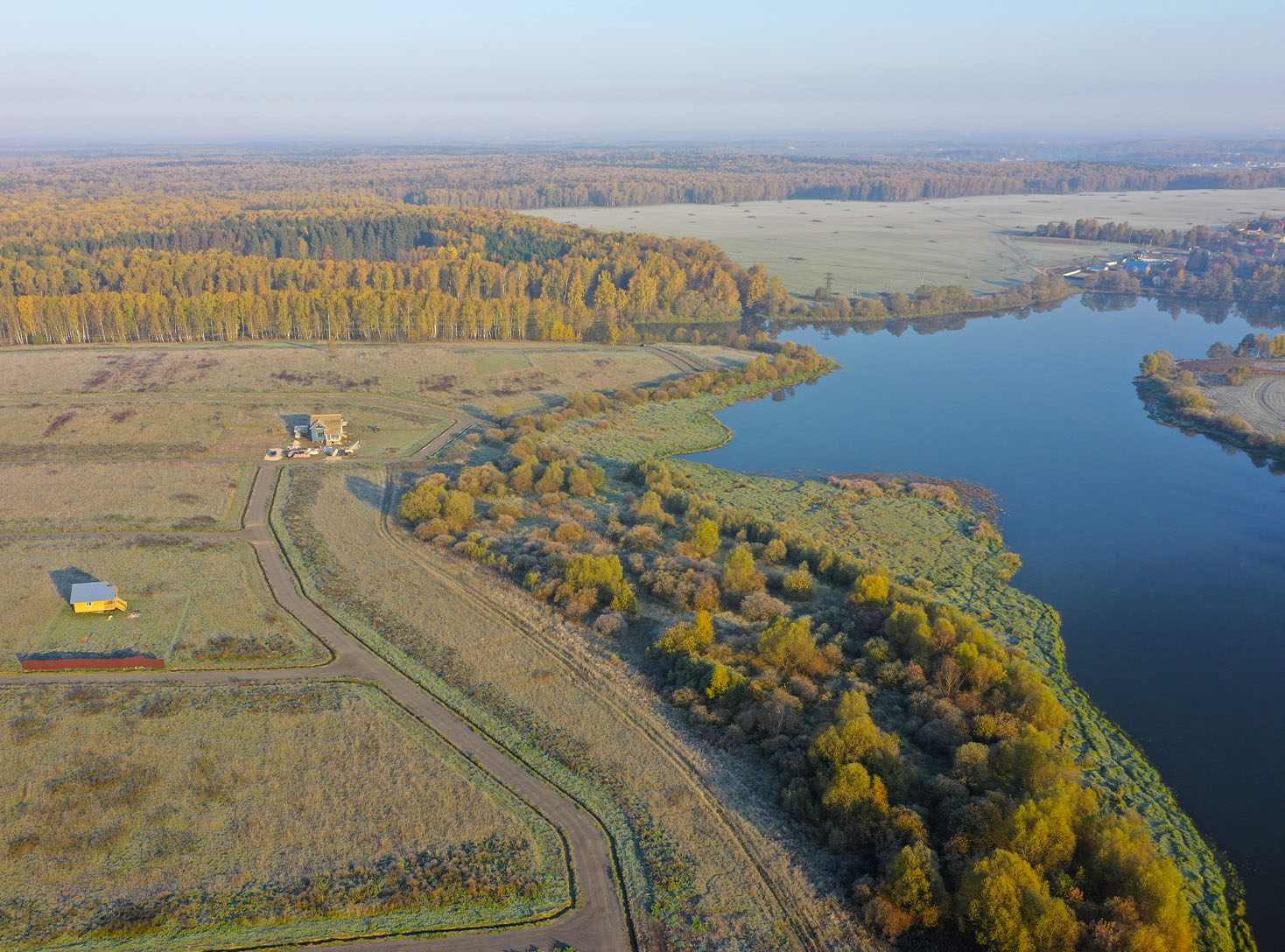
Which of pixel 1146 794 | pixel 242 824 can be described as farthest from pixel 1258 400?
pixel 242 824

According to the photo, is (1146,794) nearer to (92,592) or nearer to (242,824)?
(242,824)

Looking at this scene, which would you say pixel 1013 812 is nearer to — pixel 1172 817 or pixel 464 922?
pixel 1172 817

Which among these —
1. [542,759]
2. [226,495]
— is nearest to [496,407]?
[226,495]

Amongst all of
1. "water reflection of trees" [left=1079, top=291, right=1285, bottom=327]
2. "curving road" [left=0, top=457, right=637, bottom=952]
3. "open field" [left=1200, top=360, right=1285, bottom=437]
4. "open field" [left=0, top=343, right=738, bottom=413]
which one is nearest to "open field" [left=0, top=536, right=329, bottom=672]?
"curving road" [left=0, top=457, right=637, bottom=952]

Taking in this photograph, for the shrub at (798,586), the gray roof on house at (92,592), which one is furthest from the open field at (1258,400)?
the gray roof on house at (92,592)

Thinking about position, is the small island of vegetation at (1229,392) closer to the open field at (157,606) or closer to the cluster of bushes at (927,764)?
the cluster of bushes at (927,764)

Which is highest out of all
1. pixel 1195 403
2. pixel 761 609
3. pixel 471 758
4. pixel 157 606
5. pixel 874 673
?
pixel 1195 403

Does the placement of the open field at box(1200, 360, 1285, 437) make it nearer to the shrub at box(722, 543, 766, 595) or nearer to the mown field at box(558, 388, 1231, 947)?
the mown field at box(558, 388, 1231, 947)
